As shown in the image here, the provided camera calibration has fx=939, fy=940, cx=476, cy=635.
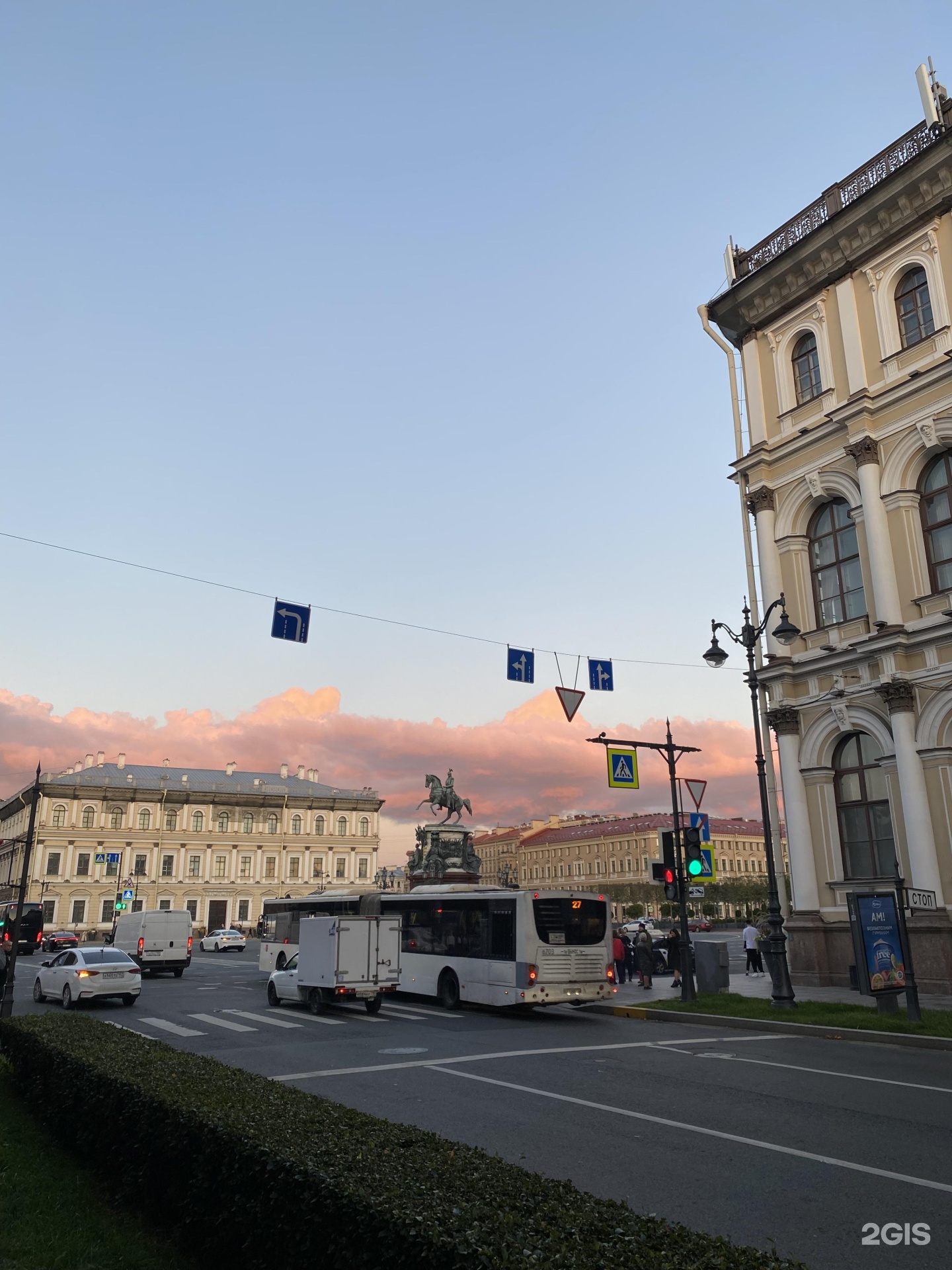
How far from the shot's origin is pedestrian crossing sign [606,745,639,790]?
2467 centimetres

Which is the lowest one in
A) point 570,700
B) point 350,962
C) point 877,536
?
point 350,962

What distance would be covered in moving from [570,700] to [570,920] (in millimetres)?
5814

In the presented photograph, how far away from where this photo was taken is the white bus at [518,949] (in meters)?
21.2

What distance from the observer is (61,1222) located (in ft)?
20.5

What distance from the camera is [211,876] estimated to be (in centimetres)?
10338

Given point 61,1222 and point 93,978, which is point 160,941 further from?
point 61,1222

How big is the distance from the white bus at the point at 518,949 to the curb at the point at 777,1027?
97 centimetres

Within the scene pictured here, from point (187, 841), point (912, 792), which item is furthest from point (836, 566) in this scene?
point (187, 841)

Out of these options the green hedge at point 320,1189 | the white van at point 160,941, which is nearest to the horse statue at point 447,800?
the white van at point 160,941

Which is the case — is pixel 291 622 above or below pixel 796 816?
above

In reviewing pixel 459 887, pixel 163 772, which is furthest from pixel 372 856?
pixel 459 887

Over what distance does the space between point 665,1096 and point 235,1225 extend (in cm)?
732

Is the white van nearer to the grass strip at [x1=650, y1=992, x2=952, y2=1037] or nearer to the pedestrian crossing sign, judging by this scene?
the pedestrian crossing sign

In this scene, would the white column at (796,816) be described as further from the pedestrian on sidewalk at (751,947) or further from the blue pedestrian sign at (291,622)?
the blue pedestrian sign at (291,622)
